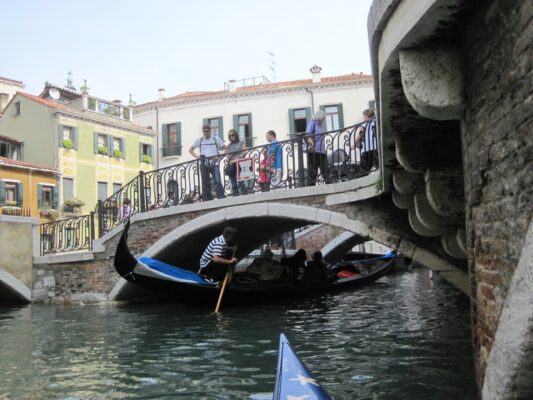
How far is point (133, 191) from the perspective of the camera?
822cm

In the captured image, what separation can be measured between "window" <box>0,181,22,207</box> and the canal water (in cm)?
924

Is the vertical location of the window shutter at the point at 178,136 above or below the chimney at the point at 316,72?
below

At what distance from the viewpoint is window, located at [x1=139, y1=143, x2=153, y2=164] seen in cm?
1943

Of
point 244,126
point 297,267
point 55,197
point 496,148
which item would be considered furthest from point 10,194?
point 496,148

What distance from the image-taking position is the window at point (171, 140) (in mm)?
18766

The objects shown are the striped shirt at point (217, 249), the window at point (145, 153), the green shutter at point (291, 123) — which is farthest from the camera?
the window at point (145, 153)

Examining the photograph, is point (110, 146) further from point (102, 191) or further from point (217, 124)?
point (217, 124)

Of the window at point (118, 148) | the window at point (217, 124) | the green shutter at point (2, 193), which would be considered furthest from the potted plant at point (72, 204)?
the window at point (217, 124)

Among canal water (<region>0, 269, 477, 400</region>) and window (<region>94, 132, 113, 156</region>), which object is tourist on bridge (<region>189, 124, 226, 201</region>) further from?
window (<region>94, 132, 113, 156</region>)

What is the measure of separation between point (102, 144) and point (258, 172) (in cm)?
Result: 1313

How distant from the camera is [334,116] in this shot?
57.6ft

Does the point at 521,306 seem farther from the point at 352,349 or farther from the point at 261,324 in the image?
the point at 261,324

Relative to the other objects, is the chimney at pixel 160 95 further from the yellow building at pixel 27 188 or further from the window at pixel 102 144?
the yellow building at pixel 27 188

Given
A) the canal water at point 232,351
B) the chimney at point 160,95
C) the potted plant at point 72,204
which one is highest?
the chimney at point 160,95
